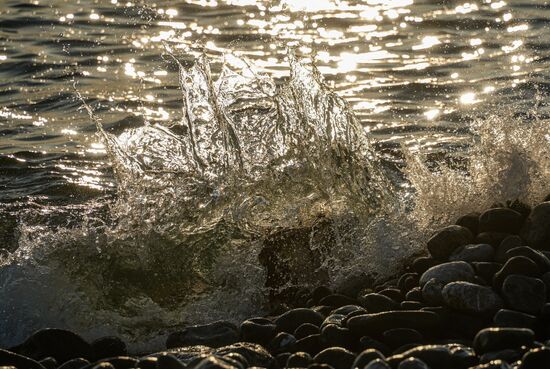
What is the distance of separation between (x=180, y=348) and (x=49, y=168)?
4.97m

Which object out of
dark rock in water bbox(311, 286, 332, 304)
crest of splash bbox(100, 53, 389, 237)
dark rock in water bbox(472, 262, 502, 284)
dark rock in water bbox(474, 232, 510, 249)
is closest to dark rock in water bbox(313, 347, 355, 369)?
dark rock in water bbox(472, 262, 502, 284)

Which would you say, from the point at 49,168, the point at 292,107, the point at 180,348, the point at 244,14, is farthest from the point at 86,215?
the point at 244,14

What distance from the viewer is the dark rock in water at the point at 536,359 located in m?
3.99

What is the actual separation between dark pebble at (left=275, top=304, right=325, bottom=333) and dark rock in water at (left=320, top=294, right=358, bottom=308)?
14.9 inches

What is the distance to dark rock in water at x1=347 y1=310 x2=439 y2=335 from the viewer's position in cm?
481

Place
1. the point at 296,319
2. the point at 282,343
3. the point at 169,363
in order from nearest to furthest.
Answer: the point at 169,363 → the point at 282,343 → the point at 296,319

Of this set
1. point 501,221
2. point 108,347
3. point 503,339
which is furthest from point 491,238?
point 108,347

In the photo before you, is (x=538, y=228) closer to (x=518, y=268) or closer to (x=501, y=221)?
(x=501, y=221)

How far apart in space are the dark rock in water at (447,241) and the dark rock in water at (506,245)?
0.78ft

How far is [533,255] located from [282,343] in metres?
1.31

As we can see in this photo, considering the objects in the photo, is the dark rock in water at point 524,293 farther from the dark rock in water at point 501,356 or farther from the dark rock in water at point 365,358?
the dark rock in water at point 365,358

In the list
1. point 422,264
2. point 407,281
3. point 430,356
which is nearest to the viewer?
point 430,356

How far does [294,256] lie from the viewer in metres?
6.49

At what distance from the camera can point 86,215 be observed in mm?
8406
